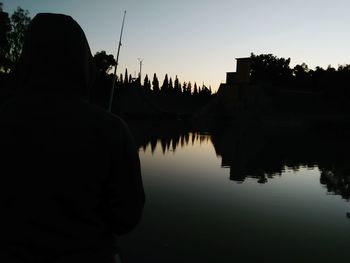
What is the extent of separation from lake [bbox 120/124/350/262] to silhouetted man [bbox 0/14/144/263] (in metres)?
5.02

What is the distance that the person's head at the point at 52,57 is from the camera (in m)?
1.97

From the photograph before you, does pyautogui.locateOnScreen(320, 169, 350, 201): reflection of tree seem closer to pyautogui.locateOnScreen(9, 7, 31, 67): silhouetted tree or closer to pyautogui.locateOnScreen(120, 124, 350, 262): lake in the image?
pyautogui.locateOnScreen(120, 124, 350, 262): lake

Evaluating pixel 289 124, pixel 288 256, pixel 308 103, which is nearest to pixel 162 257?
pixel 288 256

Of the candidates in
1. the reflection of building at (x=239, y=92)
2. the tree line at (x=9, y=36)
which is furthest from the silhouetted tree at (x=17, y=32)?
the reflection of building at (x=239, y=92)

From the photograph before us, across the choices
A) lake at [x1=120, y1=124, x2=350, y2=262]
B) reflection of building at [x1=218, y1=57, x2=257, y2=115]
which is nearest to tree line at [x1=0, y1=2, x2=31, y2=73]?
reflection of building at [x1=218, y1=57, x2=257, y2=115]

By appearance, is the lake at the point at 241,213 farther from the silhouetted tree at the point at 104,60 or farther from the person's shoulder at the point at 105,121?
the silhouetted tree at the point at 104,60

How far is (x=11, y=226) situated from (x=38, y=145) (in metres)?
0.39

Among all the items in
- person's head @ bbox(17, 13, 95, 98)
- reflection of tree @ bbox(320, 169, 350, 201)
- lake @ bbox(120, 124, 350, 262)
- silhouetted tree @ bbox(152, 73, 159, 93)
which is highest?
silhouetted tree @ bbox(152, 73, 159, 93)

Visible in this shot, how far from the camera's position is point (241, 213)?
10125mm

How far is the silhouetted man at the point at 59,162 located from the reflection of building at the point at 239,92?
233 ft

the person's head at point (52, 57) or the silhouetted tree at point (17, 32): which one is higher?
the silhouetted tree at point (17, 32)

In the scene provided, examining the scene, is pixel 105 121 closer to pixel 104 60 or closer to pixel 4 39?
pixel 4 39

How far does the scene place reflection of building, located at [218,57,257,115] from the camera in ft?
236

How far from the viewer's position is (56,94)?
1.94 metres
